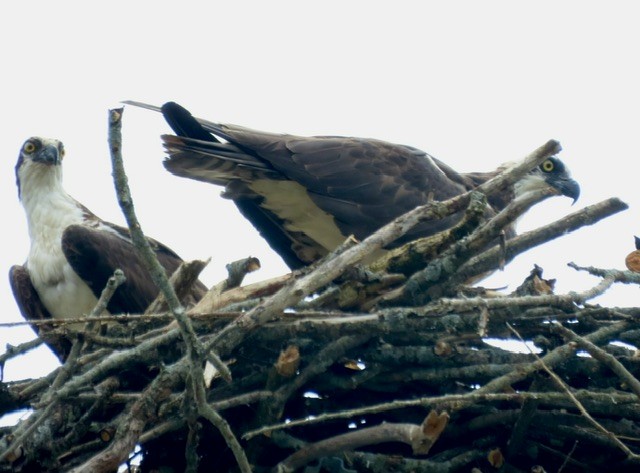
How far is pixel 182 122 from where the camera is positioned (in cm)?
652

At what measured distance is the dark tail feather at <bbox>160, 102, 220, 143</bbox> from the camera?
21.2 ft

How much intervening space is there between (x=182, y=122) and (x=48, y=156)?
5.44 ft

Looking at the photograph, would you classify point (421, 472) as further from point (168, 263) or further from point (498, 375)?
point (168, 263)

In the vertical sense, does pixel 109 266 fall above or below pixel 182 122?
below

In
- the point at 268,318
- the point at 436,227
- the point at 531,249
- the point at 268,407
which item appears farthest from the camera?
the point at 436,227

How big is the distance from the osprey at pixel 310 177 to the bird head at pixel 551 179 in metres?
0.74

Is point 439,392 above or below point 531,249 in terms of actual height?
below

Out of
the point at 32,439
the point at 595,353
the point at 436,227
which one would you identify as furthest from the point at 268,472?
the point at 436,227

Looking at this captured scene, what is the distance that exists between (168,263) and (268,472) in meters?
2.43

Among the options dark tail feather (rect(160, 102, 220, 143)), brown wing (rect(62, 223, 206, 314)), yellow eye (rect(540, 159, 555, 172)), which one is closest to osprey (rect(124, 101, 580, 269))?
dark tail feather (rect(160, 102, 220, 143))

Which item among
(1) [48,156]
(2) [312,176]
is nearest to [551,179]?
(2) [312,176]

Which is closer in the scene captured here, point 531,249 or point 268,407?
point 268,407

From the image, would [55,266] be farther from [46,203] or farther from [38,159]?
[38,159]

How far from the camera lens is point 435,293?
5.27 meters
